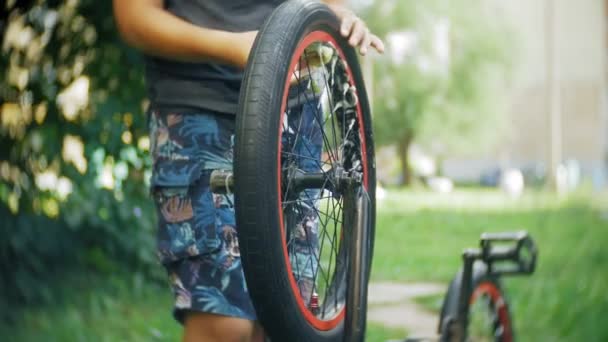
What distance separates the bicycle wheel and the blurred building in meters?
26.6

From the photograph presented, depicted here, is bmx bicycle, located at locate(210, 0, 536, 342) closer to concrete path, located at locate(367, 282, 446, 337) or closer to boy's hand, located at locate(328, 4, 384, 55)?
boy's hand, located at locate(328, 4, 384, 55)

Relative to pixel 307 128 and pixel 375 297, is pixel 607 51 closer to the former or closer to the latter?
pixel 375 297

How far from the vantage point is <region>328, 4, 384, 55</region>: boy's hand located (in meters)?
1.51

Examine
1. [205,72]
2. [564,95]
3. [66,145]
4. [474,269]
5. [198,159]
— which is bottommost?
[474,269]

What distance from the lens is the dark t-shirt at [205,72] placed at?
1.55 meters

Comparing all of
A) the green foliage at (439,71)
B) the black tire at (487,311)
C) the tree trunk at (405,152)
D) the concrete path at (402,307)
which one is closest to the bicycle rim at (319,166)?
the black tire at (487,311)

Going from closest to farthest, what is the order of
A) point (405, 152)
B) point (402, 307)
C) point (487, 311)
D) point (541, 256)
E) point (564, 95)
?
Answer: point (487, 311)
point (402, 307)
point (541, 256)
point (405, 152)
point (564, 95)

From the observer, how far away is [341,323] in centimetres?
155

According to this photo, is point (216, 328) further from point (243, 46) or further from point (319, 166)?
point (243, 46)

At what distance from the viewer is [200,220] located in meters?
1.54

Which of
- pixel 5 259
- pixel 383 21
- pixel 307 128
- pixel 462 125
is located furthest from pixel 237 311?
pixel 462 125

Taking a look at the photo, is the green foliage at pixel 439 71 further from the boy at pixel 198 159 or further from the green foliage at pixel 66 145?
the boy at pixel 198 159

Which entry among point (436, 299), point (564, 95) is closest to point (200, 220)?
point (436, 299)

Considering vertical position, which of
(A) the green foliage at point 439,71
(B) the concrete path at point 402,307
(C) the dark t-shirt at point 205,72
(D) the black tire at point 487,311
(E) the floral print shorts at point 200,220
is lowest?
(B) the concrete path at point 402,307
